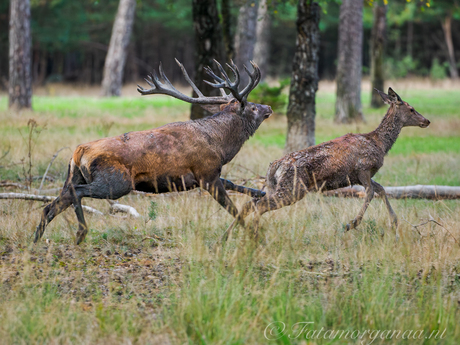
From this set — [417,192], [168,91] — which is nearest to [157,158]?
[168,91]

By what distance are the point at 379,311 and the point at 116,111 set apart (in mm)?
16283

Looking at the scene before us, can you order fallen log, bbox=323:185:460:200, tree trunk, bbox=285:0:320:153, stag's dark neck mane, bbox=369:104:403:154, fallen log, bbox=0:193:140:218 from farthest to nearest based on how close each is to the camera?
tree trunk, bbox=285:0:320:153, fallen log, bbox=323:185:460:200, stag's dark neck mane, bbox=369:104:403:154, fallen log, bbox=0:193:140:218

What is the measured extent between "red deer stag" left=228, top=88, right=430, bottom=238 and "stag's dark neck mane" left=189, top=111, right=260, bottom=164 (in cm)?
49

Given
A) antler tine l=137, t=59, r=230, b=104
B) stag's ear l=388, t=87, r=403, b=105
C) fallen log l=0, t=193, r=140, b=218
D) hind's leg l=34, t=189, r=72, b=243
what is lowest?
fallen log l=0, t=193, r=140, b=218

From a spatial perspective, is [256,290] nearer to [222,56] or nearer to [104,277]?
[104,277]

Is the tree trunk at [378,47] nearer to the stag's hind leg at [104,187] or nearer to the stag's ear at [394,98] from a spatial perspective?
the stag's ear at [394,98]

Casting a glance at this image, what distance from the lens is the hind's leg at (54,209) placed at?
549 centimetres

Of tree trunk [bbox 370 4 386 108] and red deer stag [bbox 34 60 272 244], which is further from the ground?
tree trunk [bbox 370 4 386 108]

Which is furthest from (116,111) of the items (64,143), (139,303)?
(139,303)

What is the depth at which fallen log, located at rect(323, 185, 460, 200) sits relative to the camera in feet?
24.9

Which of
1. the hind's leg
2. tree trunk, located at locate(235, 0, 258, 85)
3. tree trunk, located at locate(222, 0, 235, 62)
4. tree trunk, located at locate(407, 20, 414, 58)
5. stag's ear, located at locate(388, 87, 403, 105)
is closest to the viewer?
the hind's leg

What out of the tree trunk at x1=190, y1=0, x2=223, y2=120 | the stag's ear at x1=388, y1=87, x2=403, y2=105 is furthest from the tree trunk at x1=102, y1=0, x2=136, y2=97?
the stag's ear at x1=388, y1=87, x2=403, y2=105

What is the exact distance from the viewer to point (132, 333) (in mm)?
3678

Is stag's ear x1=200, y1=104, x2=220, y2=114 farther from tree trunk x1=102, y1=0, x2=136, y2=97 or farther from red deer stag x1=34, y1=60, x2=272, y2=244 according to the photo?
tree trunk x1=102, y1=0, x2=136, y2=97
